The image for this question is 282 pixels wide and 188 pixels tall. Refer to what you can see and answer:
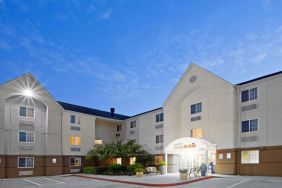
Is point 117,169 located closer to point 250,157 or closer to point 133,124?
point 133,124

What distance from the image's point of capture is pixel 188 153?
3177 cm

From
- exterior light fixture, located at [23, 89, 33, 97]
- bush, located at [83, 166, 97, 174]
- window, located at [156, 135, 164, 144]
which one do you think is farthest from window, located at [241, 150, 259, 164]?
exterior light fixture, located at [23, 89, 33, 97]

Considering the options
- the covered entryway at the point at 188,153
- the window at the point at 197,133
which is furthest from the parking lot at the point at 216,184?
the window at the point at 197,133

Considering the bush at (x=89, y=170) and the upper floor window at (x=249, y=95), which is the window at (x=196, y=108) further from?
the bush at (x=89, y=170)

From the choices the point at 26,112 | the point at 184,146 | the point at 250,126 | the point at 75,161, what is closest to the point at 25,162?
the point at 26,112

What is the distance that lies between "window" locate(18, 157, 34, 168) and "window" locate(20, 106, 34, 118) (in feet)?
16.2

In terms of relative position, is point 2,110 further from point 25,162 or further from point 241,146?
point 241,146

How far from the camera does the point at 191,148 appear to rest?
92.3 feet

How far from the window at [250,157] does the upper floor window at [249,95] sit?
479 centimetres

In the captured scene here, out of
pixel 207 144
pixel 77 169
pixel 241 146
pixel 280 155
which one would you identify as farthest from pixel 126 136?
pixel 280 155

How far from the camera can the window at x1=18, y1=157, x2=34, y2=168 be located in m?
32.1

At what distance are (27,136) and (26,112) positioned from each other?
111 inches

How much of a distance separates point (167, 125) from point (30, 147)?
53.8 ft

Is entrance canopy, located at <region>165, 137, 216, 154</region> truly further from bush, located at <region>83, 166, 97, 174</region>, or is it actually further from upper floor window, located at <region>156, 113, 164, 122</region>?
bush, located at <region>83, 166, 97, 174</region>
